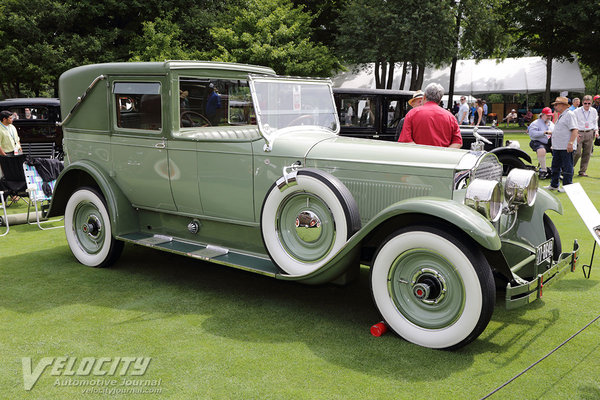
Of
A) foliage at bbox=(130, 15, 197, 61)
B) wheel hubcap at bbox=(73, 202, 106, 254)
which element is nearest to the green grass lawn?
wheel hubcap at bbox=(73, 202, 106, 254)

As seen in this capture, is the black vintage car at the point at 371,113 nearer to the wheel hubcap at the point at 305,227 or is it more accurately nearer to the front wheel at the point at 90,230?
the front wheel at the point at 90,230

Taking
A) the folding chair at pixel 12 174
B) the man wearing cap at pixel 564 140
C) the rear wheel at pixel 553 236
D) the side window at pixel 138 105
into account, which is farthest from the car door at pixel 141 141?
the man wearing cap at pixel 564 140

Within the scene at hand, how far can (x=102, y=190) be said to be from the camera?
516 centimetres

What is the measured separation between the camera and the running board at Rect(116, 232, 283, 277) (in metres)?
4.15

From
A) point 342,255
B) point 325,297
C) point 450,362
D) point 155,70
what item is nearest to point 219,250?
point 325,297

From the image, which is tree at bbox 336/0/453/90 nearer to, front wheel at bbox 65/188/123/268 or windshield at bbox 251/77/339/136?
windshield at bbox 251/77/339/136

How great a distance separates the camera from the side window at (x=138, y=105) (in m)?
4.84

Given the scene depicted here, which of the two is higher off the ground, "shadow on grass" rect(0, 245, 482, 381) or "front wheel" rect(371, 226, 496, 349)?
"front wheel" rect(371, 226, 496, 349)

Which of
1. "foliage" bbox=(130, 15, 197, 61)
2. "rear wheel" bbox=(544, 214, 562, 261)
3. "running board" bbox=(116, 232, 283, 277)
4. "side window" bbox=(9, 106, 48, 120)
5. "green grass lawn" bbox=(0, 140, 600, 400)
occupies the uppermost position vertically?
"foliage" bbox=(130, 15, 197, 61)

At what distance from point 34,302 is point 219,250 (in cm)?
167

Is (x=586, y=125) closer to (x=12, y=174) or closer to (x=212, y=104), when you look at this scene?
(x=212, y=104)

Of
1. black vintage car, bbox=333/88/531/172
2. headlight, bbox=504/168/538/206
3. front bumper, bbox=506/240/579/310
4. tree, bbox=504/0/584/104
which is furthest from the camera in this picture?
tree, bbox=504/0/584/104

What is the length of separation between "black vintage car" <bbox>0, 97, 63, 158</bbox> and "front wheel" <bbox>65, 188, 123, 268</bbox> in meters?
7.58

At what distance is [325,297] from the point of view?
4.55m
